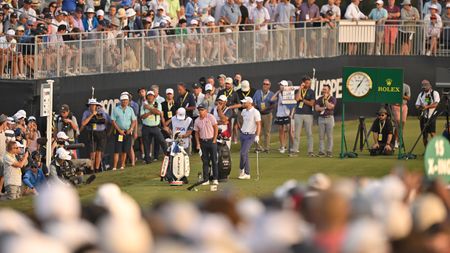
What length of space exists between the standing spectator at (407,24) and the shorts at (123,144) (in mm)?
13062

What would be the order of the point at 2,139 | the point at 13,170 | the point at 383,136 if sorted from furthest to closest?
the point at 383,136
the point at 2,139
the point at 13,170

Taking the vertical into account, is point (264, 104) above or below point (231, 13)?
below

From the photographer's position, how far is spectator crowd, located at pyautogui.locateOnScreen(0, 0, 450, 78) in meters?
31.8

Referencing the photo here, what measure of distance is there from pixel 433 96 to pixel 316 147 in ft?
9.71

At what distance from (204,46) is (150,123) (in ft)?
16.1

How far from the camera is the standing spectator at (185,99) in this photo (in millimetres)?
33562

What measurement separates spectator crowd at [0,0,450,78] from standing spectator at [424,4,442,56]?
0.09ft

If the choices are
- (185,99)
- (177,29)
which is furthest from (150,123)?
(177,29)

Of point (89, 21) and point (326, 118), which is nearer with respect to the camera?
point (326, 118)

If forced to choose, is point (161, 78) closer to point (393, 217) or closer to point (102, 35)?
point (102, 35)

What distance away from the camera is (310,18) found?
41.8 metres

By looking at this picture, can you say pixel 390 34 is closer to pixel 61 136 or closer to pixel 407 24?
pixel 407 24

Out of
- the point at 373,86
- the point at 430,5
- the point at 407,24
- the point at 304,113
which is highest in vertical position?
the point at 430,5

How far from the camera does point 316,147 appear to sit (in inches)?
1364
